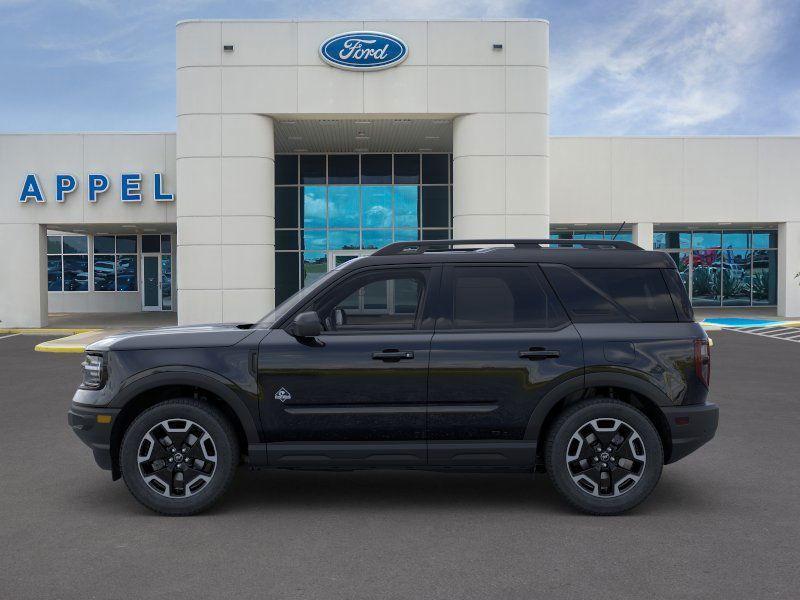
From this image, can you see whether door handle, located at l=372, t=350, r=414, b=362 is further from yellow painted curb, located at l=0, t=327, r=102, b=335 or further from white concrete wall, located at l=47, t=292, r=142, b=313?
white concrete wall, located at l=47, t=292, r=142, b=313

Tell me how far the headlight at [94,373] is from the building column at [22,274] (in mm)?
21146

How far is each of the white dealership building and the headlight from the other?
570 inches

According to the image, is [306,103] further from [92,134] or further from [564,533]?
[564,533]

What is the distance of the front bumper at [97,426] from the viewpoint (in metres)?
5.21

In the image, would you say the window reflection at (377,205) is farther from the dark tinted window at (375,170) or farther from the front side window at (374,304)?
the front side window at (374,304)

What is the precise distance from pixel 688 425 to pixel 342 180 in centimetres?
2193

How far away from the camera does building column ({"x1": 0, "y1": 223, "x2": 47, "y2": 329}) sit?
24156mm

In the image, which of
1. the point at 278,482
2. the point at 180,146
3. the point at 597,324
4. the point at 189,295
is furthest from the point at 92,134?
the point at 597,324

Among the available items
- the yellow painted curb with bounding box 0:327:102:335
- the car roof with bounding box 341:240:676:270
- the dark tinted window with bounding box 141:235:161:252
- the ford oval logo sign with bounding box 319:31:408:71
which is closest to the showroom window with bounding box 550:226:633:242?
the ford oval logo sign with bounding box 319:31:408:71

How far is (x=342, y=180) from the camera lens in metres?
26.2

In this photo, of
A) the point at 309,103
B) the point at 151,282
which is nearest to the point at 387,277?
the point at 309,103

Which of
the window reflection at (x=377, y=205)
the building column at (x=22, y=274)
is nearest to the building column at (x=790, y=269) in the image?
the window reflection at (x=377, y=205)

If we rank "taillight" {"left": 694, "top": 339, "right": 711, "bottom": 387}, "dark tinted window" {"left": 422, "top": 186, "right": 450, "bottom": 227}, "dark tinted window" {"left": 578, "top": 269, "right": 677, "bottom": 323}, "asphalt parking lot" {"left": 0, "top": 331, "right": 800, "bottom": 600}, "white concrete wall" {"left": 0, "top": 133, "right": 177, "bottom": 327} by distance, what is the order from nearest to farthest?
"asphalt parking lot" {"left": 0, "top": 331, "right": 800, "bottom": 600} → "taillight" {"left": 694, "top": 339, "right": 711, "bottom": 387} → "dark tinted window" {"left": 578, "top": 269, "right": 677, "bottom": 323} → "white concrete wall" {"left": 0, "top": 133, "right": 177, "bottom": 327} → "dark tinted window" {"left": 422, "top": 186, "right": 450, "bottom": 227}

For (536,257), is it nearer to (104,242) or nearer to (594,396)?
(594,396)
